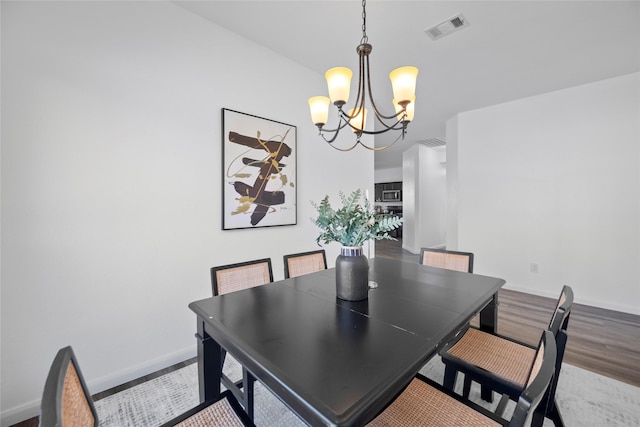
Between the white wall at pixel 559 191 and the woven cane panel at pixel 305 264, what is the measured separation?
3.25m

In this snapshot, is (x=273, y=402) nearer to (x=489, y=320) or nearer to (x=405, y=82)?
(x=489, y=320)

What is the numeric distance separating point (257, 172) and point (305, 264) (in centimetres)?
101

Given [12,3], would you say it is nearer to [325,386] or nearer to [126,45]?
[126,45]

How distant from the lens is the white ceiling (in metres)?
2.04

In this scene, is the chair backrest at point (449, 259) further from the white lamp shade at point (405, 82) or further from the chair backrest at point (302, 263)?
the white lamp shade at point (405, 82)

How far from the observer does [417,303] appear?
131cm

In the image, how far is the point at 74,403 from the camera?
2.37 feet

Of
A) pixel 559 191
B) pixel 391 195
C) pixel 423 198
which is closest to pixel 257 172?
pixel 559 191

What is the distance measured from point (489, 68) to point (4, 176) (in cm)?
417

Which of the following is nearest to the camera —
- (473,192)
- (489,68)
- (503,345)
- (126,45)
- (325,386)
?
(325,386)

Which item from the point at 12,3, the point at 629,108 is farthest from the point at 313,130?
the point at 629,108

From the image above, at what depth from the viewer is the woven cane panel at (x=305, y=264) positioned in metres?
2.05

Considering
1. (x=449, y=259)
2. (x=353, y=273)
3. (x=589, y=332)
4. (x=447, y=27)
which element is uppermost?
(x=447, y=27)

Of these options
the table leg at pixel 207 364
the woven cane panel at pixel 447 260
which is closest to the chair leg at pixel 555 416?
the woven cane panel at pixel 447 260
